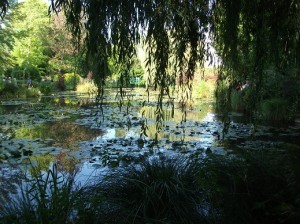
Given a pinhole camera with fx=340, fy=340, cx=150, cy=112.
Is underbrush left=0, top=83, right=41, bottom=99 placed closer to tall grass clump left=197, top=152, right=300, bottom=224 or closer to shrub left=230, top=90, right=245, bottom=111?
shrub left=230, top=90, right=245, bottom=111

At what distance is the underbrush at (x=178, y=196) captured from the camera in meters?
2.46

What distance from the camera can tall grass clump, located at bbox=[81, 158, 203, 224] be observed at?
2707 mm

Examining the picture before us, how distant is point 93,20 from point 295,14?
1663 millimetres

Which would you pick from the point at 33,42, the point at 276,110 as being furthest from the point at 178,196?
the point at 33,42

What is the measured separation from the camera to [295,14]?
2.76m

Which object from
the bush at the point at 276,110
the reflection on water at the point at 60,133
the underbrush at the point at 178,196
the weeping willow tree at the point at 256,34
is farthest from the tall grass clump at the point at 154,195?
the bush at the point at 276,110

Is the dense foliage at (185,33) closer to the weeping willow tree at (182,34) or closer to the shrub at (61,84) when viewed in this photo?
the weeping willow tree at (182,34)

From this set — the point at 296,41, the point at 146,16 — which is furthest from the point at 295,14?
the point at 146,16

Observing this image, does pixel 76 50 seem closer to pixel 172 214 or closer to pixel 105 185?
pixel 105 185

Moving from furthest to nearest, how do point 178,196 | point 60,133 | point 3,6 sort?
point 60,133, point 178,196, point 3,6

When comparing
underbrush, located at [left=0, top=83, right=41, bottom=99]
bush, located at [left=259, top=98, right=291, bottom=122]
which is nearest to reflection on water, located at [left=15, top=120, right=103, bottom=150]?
bush, located at [left=259, top=98, right=291, bottom=122]

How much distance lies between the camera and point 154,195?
3014mm

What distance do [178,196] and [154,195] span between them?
0.70 ft

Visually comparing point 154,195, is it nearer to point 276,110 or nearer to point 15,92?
point 276,110
